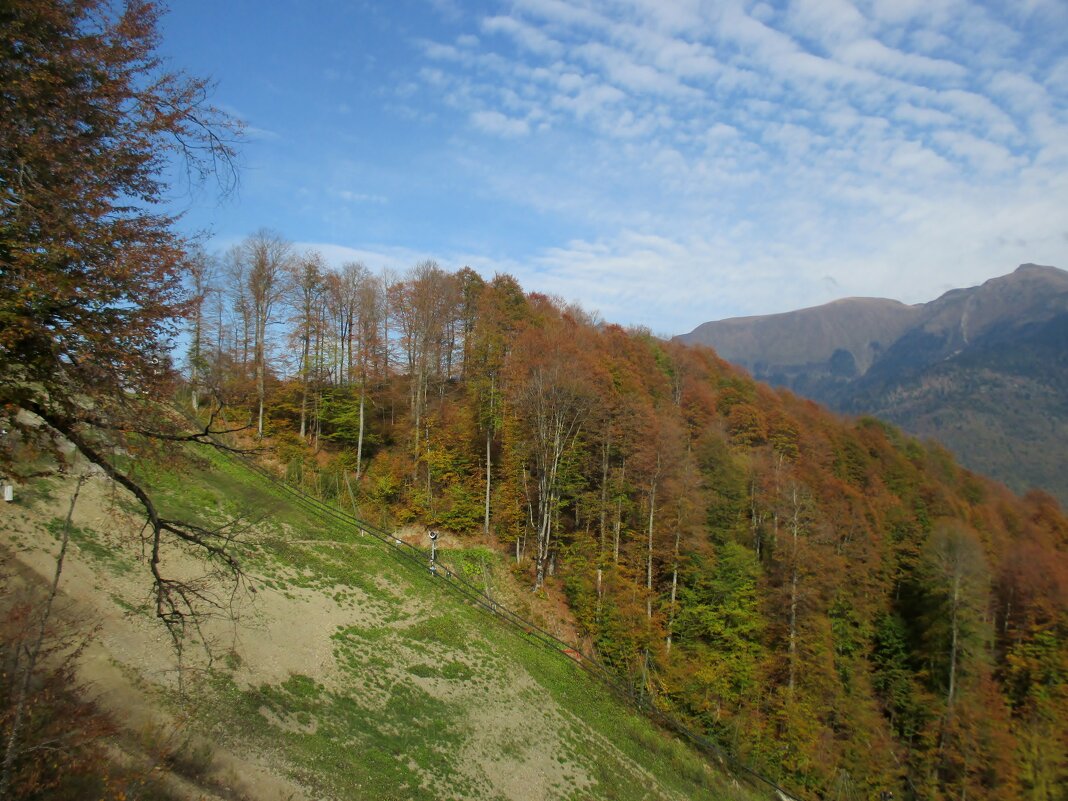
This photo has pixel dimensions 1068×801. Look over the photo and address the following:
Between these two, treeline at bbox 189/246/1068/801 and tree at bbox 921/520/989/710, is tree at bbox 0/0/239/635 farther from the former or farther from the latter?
tree at bbox 921/520/989/710

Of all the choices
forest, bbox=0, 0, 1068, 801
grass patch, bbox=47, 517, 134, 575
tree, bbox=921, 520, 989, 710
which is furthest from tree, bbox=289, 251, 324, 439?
tree, bbox=921, 520, 989, 710

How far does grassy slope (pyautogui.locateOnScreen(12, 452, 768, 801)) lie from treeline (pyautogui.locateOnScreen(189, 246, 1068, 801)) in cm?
511

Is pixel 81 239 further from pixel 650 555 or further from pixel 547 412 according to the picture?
pixel 650 555

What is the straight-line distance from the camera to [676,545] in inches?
1174

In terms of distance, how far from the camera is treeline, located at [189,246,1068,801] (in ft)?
88.7

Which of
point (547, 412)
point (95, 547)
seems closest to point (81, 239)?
point (95, 547)

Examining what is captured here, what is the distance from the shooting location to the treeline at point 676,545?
27031mm

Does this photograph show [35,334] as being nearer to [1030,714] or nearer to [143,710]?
[143,710]

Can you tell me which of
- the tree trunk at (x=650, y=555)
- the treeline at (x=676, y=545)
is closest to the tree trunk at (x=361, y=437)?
the treeline at (x=676, y=545)

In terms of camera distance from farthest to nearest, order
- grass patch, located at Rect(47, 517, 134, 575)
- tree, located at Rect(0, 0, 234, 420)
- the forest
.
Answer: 1. the forest
2. grass patch, located at Rect(47, 517, 134, 575)
3. tree, located at Rect(0, 0, 234, 420)

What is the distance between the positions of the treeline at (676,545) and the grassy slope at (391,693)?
5.11m

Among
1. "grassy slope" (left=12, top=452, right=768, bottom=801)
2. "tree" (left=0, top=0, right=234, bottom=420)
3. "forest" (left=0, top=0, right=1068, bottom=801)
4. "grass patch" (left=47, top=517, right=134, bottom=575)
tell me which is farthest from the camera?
"forest" (left=0, top=0, right=1068, bottom=801)

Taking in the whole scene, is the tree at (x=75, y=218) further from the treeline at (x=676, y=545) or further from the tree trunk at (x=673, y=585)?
the tree trunk at (x=673, y=585)

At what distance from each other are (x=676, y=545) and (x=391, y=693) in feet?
61.8
